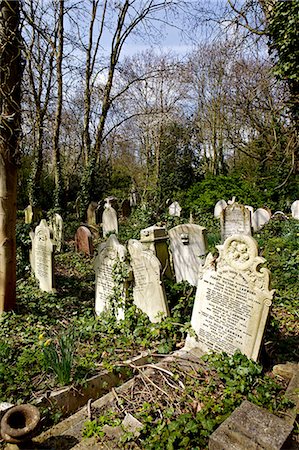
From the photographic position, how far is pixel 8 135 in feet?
Result: 16.4

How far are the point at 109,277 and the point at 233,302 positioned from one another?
2119 mm

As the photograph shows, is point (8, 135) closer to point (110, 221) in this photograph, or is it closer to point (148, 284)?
point (148, 284)

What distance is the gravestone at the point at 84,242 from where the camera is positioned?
9633 millimetres

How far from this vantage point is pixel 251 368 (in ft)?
11.6

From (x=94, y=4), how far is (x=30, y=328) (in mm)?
14906

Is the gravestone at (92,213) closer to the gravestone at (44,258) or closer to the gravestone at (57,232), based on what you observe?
the gravestone at (57,232)

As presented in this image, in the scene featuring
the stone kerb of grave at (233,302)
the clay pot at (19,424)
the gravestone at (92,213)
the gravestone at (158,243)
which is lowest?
the clay pot at (19,424)

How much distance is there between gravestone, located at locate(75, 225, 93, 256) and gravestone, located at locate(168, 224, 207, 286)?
3.35m

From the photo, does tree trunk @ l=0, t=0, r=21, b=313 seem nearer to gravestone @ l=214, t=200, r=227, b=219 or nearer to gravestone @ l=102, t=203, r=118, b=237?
gravestone @ l=102, t=203, r=118, b=237

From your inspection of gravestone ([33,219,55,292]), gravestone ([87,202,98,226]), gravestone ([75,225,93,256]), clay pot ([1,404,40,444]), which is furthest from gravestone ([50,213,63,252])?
clay pot ([1,404,40,444])

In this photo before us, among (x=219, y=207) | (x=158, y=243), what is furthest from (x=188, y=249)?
(x=219, y=207)

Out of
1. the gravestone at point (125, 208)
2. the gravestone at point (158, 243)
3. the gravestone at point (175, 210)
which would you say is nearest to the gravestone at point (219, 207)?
the gravestone at point (175, 210)

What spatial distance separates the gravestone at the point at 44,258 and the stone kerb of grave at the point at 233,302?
10.6 feet

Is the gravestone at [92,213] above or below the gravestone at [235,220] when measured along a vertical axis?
above
